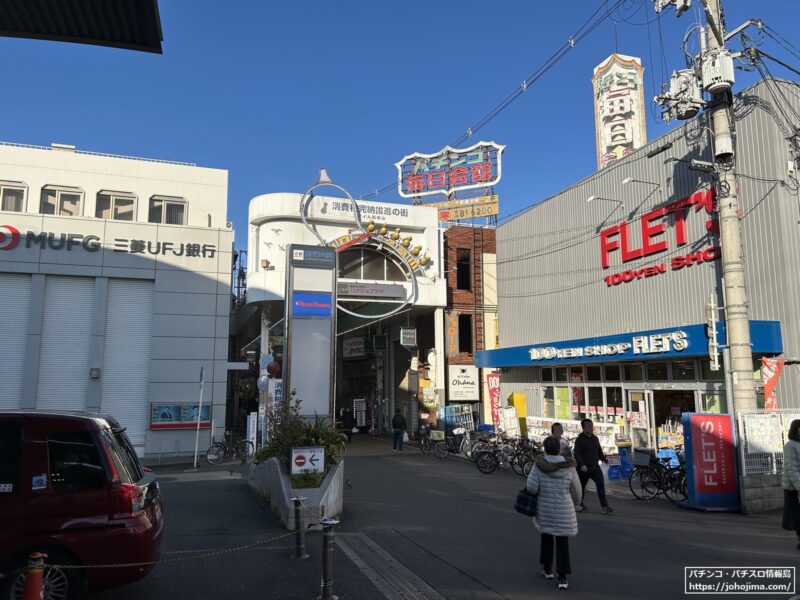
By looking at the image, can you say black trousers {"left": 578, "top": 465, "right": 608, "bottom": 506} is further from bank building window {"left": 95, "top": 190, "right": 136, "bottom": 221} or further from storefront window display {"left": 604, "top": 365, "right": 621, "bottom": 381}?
bank building window {"left": 95, "top": 190, "right": 136, "bottom": 221}

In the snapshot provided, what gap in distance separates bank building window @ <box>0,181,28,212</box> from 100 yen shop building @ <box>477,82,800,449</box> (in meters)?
19.1

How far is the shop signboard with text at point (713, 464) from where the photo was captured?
439 inches

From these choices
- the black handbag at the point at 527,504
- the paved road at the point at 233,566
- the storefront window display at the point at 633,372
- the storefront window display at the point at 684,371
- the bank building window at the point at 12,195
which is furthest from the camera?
the bank building window at the point at 12,195

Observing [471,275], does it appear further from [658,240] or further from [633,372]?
[658,240]

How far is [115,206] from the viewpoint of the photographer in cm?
2303

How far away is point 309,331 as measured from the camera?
11.8 metres

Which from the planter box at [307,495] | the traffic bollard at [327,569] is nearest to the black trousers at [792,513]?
the traffic bollard at [327,569]

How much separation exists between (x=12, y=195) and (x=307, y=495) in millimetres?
20100

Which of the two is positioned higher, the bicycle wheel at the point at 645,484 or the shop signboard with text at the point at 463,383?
the shop signboard with text at the point at 463,383

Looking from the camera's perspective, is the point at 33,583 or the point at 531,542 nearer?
the point at 33,583

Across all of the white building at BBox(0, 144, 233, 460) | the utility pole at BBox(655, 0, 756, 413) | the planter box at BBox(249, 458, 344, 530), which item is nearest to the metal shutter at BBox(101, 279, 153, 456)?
the white building at BBox(0, 144, 233, 460)

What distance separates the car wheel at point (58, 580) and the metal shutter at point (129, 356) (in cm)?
1745

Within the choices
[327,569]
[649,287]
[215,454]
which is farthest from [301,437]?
[215,454]

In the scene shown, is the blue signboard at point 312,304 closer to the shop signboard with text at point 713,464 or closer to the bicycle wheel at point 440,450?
the shop signboard with text at point 713,464
